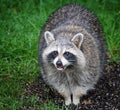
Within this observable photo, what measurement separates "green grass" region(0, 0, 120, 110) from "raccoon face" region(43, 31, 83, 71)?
59cm

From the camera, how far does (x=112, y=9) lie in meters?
8.49

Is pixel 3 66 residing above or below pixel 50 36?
below

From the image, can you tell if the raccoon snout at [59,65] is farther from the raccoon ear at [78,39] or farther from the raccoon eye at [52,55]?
the raccoon ear at [78,39]

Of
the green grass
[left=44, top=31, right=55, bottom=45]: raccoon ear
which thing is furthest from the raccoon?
the green grass

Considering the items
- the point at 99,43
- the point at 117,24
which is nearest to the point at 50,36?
the point at 99,43

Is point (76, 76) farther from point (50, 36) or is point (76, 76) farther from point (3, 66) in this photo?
point (3, 66)

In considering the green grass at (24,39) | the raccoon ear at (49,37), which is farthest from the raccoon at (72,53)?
the green grass at (24,39)

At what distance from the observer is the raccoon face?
5797mm

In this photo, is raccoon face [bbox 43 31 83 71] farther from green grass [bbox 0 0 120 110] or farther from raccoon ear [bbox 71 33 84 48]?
green grass [bbox 0 0 120 110]

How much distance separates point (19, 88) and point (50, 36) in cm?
92

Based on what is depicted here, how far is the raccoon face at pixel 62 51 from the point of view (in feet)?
19.0

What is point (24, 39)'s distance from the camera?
→ 7645mm

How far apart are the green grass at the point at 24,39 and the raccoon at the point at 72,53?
13.5 inches

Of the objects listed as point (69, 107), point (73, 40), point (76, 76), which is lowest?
point (69, 107)
